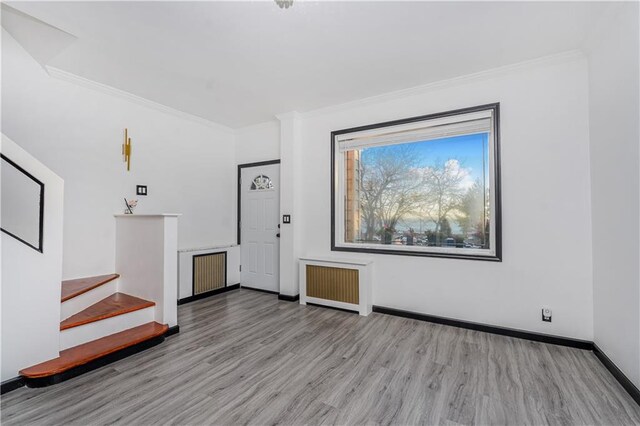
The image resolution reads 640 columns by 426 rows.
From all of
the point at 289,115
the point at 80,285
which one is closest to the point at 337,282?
the point at 289,115

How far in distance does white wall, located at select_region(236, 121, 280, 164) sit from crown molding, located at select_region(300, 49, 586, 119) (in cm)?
76

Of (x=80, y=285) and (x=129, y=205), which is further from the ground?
(x=129, y=205)

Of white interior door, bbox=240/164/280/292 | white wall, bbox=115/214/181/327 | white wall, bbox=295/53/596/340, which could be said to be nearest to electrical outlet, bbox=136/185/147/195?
white wall, bbox=115/214/181/327

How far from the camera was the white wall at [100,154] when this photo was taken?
278cm

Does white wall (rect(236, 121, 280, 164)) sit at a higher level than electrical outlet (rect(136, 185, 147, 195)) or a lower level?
higher

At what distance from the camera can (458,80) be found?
10.2ft

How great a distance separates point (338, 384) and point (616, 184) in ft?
8.43

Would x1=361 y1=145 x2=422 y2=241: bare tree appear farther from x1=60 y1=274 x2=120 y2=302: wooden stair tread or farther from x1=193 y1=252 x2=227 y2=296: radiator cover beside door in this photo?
x1=60 y1=274 x2=120 y2=302: wooden stair tread

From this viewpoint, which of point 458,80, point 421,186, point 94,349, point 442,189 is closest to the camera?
point 94,349

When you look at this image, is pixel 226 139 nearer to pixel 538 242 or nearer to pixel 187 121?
pixel 187 121

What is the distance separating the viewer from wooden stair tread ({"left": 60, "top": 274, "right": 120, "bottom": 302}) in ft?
8.34

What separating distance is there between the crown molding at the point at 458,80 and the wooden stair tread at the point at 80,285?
3302 millimetres

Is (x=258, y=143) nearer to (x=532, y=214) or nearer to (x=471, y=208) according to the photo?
(x=471, y=208)

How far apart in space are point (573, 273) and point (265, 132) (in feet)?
14.2
